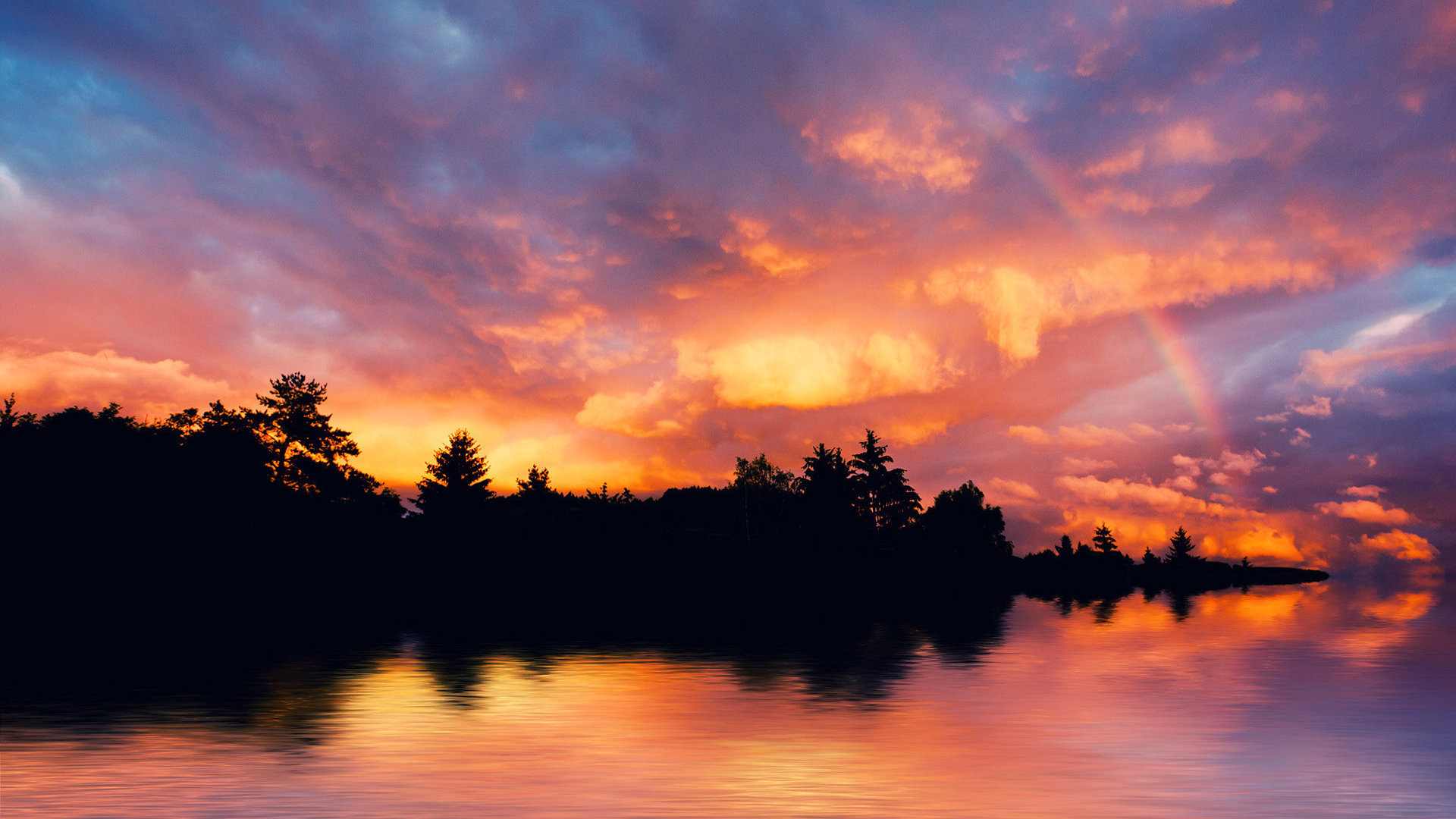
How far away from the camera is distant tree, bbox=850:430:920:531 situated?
150m

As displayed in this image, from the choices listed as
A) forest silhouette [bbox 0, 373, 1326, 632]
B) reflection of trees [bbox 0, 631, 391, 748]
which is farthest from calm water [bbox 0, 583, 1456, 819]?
forest silhouette [bbox 0, 373, 1326, 632]

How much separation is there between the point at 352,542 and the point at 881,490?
3325 inches

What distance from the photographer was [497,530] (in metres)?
97.6

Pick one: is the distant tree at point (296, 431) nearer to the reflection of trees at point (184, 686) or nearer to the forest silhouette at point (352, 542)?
the forest silhouette at point (352, 542)

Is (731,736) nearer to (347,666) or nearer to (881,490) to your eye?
(347,666)

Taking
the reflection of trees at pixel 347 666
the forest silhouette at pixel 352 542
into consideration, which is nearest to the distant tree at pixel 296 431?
the forest silhouette at pixel 352 542

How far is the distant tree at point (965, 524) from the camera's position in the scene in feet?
493

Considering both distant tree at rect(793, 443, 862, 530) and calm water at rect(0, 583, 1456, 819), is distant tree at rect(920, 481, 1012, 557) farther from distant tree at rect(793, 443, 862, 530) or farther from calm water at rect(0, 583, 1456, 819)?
calm water at rect(0, 583, 1456, 819)

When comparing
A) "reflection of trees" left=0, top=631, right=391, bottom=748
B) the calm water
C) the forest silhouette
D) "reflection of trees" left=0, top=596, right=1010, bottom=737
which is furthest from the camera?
the forest silhouette

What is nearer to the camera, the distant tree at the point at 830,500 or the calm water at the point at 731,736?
the calm water at the point at 731,736

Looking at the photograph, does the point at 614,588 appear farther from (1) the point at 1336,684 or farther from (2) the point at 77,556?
(1) the point at 1336,684

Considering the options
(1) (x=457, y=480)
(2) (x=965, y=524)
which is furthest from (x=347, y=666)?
(2) (x=965, y=524)

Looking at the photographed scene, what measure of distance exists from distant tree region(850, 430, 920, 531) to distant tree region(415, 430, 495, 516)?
57.5 meters

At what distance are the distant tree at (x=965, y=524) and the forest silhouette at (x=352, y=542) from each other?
6334 mm
